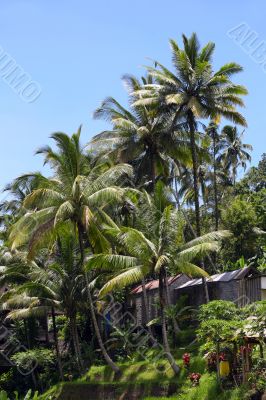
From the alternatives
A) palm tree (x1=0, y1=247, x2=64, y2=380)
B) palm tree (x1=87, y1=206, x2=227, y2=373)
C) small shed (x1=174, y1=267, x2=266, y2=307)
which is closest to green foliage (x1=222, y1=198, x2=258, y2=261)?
small shed (x1=174, y1=267, x2=266, y2=307)

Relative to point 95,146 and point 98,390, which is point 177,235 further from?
point 95,146

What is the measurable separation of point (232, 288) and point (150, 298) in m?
6.97

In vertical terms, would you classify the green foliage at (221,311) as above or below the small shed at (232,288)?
below

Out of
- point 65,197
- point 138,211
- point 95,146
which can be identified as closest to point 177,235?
point 138,211

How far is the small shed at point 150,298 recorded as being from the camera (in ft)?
108

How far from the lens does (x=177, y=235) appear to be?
23469 millimetres

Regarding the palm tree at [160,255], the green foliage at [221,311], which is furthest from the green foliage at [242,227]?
the green foliage at [221,311]

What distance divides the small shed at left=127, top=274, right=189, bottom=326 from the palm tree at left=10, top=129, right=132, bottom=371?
727cm

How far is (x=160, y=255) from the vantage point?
75.9 ft

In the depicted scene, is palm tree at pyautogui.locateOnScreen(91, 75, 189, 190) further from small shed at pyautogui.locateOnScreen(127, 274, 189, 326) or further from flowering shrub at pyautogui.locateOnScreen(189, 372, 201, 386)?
flowering shrub at pyautogui.locateOnScreen(189, 372, 201, 386)

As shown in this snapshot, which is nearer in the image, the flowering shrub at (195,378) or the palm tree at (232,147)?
the flowering shrub at (195,378)

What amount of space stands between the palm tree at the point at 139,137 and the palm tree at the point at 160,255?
24.3 feet

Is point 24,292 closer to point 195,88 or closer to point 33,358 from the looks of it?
point 33,358

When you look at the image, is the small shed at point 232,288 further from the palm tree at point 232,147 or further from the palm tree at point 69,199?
the palm tree at point 232,147
